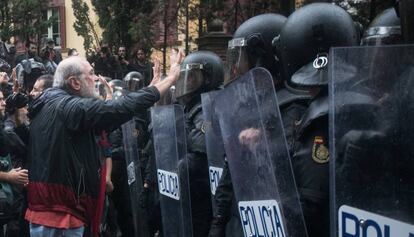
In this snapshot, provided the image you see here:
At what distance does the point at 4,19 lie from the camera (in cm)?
2122

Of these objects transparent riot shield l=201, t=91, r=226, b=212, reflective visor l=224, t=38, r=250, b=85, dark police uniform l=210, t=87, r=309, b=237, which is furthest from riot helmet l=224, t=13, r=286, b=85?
dark police uniform l=210, t=87, r=309, b=237

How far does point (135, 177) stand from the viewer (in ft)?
18.9

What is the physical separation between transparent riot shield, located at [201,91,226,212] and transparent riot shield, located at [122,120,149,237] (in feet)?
5.73

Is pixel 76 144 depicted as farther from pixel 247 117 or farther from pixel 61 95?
pixel 247 117

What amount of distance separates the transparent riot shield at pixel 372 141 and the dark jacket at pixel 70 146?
2.31m

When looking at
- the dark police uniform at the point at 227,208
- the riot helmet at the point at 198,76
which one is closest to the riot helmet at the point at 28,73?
the riot helmet at the point at 198,76

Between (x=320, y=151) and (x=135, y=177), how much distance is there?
3.53 m

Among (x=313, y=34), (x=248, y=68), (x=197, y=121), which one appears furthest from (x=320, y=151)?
(x=197, y=121)

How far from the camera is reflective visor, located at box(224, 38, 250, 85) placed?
145 inches

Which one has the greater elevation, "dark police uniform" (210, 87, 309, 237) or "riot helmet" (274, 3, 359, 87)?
"riot helmet" (274, 3, 359, 87)

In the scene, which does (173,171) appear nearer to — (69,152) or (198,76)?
(69,152)

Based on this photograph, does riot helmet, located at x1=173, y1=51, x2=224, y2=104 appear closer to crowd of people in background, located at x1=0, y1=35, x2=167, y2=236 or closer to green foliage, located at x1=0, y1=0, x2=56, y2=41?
crowd of people in background, located at x1=0, y1=35, x2=167, y2=236

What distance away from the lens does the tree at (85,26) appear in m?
A: 17.4

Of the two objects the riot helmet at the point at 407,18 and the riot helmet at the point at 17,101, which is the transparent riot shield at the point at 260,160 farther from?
the riot helmet at the point at 17,101
